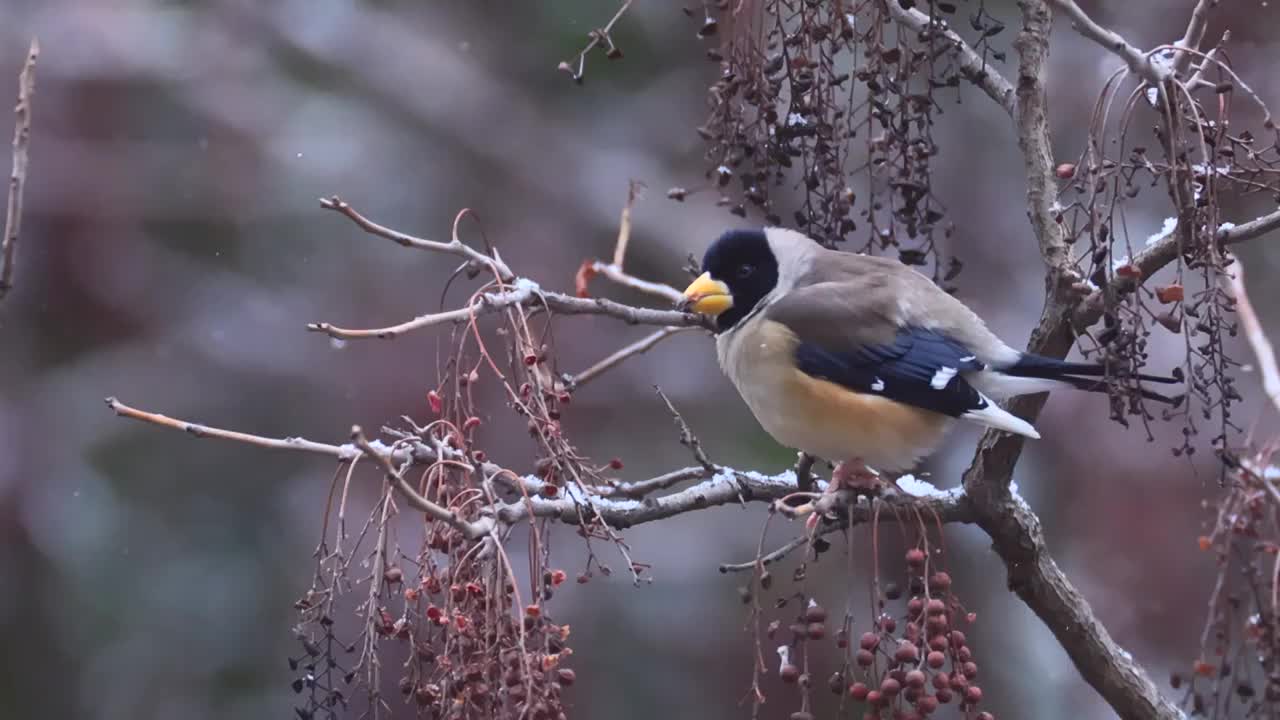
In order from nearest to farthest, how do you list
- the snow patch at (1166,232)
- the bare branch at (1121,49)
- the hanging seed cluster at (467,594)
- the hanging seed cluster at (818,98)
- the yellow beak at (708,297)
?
the hanging seed cluster at (467,594) < the bare branch at (1121,49) < the hanging seed cluster at (818,98) < the snow patch at (1166,232) < the yellow beak at (708,297)

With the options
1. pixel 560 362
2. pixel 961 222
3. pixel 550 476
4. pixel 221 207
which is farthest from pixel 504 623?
pixel 221 207

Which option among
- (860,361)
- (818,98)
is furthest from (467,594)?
(860,361)

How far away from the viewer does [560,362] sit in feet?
14.4

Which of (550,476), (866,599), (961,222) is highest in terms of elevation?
(961,222)

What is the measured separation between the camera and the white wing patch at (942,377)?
7.22ft

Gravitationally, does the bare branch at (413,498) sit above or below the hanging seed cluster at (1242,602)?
below

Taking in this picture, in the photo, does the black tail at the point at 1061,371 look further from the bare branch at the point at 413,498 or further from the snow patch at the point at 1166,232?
the bare branch at the point at 413,498

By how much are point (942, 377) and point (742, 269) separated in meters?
0.46

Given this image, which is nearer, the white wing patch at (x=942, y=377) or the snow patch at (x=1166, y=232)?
the snow patch at (x=1166, y=232)

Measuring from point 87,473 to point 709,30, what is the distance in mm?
3194

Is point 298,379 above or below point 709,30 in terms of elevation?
below

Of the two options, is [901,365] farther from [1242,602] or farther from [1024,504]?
[1242,602]

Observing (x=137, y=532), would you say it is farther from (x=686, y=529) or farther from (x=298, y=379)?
(x=686, y=529)

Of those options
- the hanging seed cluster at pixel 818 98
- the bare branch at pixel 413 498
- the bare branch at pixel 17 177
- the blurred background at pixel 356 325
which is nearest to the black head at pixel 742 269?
the hanging seed cluster at pixel 818 98
